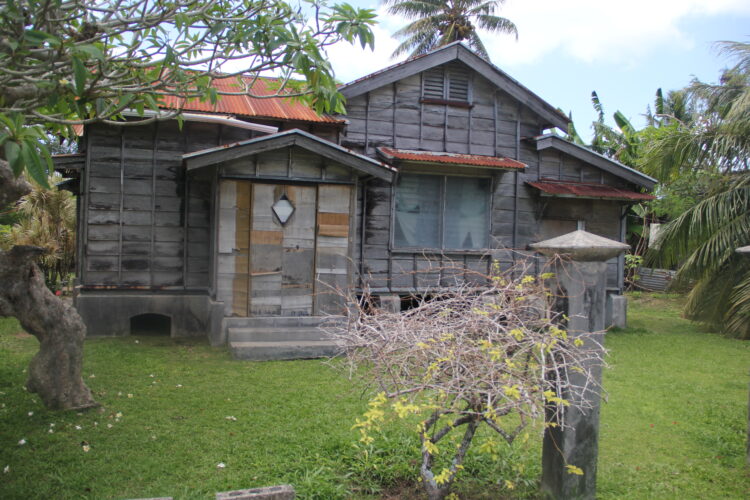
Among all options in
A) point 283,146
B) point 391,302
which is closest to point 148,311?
point 283,146

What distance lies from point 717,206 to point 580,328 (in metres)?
10.0

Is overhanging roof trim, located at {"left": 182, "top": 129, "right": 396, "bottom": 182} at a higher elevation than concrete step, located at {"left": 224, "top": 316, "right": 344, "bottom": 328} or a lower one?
higher

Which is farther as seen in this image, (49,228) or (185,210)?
(49,228)

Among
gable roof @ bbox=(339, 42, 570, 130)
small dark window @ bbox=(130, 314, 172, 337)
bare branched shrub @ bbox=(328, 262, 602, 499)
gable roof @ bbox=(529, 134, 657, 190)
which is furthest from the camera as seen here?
gable roof @ bbox=(529, 134, 657, 190)

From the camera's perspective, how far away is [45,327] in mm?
5660

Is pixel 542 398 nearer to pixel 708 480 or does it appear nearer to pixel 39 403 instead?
pixel 708 480

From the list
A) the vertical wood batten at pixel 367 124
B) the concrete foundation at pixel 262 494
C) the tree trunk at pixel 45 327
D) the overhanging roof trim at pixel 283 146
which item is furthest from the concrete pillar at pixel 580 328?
the vertical wood batten at pixel 367 124

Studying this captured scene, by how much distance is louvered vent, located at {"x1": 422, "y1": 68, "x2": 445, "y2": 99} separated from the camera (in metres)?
11.4

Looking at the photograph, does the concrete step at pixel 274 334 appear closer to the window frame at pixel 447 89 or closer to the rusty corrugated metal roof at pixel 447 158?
the rusty corrugated metal roof at pixel 447 158

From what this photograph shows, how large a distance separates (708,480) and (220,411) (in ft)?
15.3

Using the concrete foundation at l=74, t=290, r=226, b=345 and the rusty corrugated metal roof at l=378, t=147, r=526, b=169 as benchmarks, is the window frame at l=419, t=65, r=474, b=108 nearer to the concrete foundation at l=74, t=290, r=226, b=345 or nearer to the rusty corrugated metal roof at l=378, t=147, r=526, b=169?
the rusty corrugated metal roof at l=378, t=147, r=526, b=169

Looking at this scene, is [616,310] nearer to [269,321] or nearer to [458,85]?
[458,85]

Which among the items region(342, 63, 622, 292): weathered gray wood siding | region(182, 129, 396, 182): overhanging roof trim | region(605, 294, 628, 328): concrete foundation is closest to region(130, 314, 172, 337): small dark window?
region(182, 129, 396, 182): overhanging roof trim

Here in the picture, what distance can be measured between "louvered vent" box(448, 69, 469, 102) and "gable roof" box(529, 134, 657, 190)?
1671 mm
